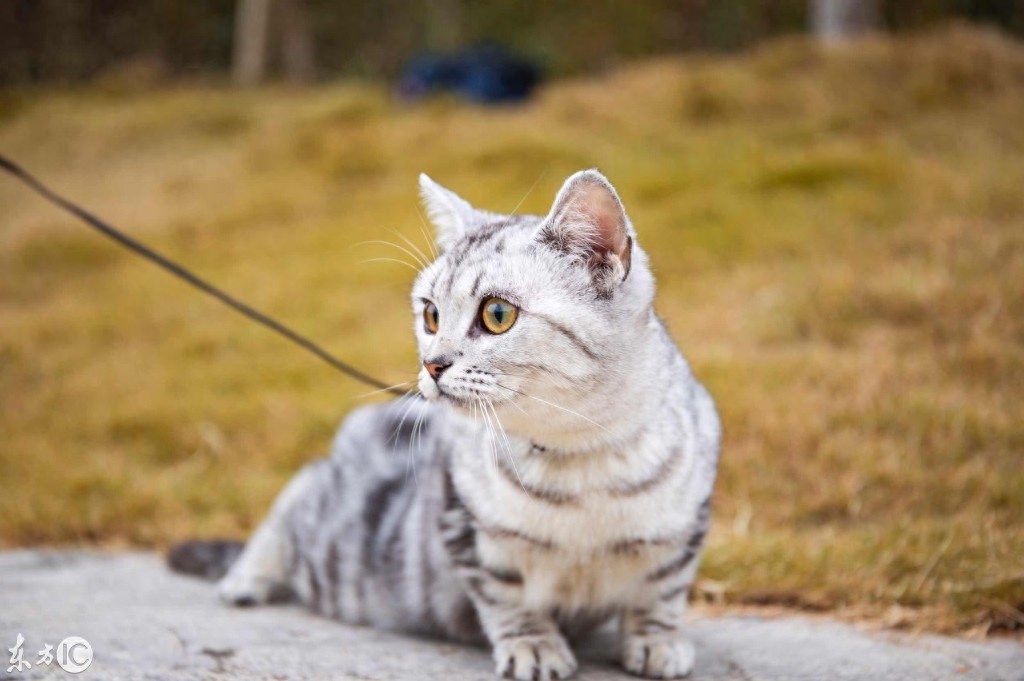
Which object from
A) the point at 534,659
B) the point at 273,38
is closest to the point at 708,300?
the point at 534,659

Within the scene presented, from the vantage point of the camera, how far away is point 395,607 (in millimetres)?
2371

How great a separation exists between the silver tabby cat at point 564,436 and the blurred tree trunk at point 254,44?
11288 millimetres


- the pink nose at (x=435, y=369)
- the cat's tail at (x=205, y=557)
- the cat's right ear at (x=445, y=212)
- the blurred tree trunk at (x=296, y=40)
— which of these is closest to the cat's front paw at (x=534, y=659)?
the pink nose at (x=435, y=369)

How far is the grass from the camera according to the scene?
3090 millimetres

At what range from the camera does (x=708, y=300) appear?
4824mm

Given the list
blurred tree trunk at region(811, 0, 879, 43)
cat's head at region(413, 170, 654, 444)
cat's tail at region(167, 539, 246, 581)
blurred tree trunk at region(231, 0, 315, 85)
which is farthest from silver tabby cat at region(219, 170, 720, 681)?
blurred tree trunk at region(231, 0, 315, 85)

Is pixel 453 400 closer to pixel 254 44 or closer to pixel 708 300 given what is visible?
pixel 708 300

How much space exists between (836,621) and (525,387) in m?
1.13

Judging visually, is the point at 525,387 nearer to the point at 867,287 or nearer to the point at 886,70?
the point at 867,287

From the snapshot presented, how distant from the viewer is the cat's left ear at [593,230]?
190 cm

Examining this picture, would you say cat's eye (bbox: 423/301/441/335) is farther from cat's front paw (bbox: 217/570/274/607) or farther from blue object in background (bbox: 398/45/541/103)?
blue object in background (bbox: 398/45/541/103)

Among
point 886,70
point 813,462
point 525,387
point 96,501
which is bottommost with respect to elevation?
point 96,501

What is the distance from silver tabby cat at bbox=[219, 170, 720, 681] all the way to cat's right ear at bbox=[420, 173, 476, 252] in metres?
0.02

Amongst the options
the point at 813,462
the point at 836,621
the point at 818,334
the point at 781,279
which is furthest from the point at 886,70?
the point at 836,621
